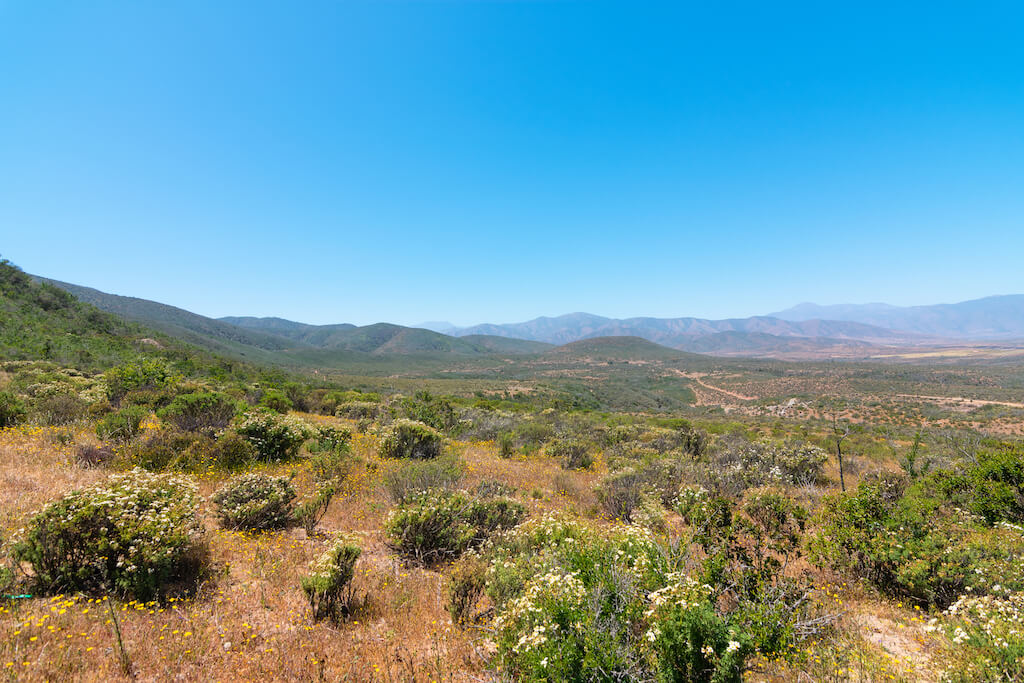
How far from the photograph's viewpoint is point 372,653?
3.77 meters

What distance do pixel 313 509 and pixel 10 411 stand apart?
33.9ft

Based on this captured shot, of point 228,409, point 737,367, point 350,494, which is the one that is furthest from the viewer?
point 737,367

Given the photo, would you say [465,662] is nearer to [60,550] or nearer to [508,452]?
[60,550]

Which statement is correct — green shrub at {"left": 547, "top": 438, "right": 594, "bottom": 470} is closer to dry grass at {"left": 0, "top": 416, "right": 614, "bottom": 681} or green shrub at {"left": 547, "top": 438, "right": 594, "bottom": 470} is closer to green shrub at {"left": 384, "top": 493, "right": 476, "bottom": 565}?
green shrub at {"left": 384, "top": 493, "right": 476, "bottom": 565}

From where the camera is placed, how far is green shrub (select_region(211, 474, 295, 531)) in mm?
6160

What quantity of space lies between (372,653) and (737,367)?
14127 centimetres

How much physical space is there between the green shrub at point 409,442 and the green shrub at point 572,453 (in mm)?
4026

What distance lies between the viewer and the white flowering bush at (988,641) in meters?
2.96

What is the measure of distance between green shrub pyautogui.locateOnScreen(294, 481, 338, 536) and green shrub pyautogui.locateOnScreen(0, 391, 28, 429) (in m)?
9.58

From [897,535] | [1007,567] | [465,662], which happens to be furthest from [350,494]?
[1007,567]

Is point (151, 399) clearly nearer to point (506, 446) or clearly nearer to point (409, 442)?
point (409, 442)

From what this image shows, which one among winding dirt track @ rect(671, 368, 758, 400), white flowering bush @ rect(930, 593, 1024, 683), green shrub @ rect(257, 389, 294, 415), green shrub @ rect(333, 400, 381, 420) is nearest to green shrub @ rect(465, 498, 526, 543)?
white flowering bush @ rect(930, 593, 1024, 683)

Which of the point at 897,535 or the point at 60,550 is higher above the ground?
the point at 60,550

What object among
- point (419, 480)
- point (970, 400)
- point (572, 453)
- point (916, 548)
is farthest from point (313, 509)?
point (970, 400)
